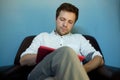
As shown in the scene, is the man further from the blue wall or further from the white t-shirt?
the blue wall

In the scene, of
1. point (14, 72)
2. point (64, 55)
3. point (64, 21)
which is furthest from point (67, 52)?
point (64, 21)

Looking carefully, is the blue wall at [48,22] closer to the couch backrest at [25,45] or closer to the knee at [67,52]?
the couch backrest at [25,45]

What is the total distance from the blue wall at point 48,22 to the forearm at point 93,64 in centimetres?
48

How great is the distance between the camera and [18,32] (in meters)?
1.87

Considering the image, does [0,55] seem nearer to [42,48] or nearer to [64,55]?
[42,48]

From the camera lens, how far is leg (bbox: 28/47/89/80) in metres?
1.03

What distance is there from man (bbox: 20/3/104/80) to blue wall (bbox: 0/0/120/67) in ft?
0.69

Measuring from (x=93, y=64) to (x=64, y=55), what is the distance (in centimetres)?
44

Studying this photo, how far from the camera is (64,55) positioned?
1.10m

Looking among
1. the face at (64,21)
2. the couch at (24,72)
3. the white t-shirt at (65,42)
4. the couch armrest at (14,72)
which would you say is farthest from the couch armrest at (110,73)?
the couch armrest at (14,72)

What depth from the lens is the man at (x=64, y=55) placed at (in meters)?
1.05

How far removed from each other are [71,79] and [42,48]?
292mm

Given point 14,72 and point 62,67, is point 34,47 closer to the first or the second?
point 14,72

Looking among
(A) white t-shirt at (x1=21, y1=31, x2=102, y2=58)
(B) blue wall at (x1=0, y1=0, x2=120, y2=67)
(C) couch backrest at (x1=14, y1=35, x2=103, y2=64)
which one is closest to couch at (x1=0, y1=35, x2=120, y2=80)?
(C) couch backrest at (x1=14, y1=35, x2=103, y2=64)
